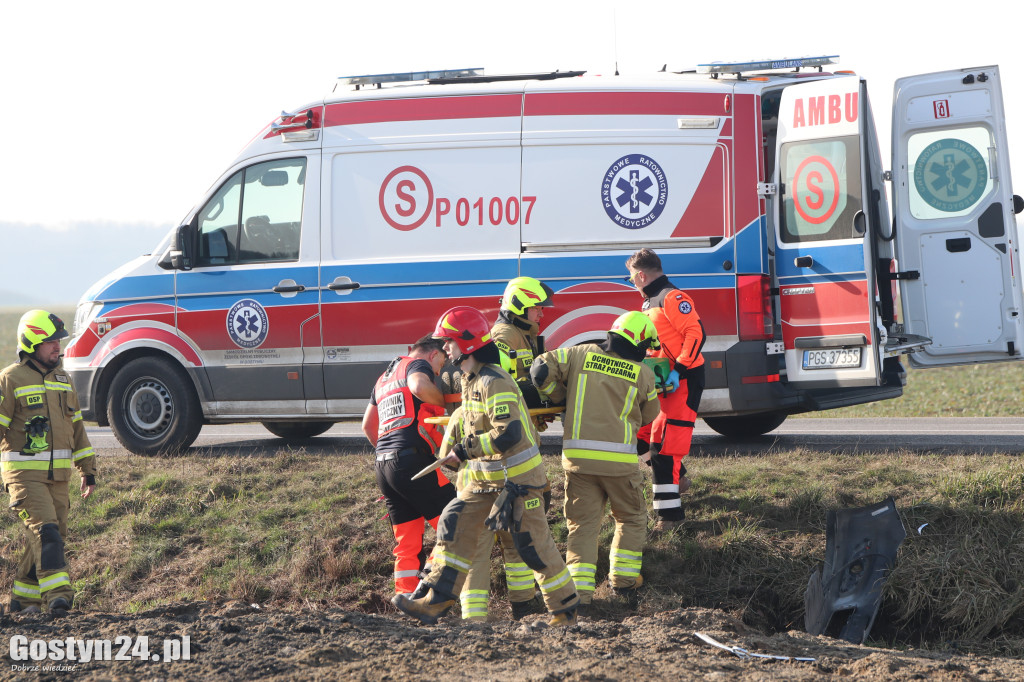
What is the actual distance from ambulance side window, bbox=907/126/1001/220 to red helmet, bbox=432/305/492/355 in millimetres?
4365

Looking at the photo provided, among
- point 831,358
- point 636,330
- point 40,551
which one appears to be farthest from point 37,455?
point 831,358

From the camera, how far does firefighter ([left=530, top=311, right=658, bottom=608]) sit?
18.2 feet

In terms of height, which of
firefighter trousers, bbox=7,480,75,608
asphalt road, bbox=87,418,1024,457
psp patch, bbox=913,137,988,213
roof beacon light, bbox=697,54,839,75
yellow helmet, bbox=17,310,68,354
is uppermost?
roof beacon light, bbox=697,54,839,75

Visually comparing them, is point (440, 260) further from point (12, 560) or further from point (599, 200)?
point (12, 560)

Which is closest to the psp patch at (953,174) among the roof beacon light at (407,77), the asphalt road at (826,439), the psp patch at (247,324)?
the asphalt road at (826,439)

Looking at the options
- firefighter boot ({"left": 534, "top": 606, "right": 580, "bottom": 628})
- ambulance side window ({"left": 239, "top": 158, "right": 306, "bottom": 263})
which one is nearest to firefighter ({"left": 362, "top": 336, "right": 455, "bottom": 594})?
firefighter boot ({"left": 534, "top": 606, "right": 580, "bottom": 628})

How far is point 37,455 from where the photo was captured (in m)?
6.04

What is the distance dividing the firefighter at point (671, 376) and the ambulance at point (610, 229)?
1.14 metres

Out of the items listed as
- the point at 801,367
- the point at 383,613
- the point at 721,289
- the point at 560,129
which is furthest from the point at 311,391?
the point at 801,367

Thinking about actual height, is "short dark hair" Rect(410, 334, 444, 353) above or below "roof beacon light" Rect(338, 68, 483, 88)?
below

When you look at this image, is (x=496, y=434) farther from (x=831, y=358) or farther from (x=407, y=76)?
(x=407, y=76)

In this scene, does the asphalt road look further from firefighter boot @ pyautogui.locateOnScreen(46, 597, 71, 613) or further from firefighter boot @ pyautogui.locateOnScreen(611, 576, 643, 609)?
firefighter boot @ pyautogui.locateOnScreen(46, 597, 71, 613)

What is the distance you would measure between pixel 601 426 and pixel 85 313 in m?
5.54

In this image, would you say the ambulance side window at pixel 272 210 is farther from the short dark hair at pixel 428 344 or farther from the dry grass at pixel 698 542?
the short dark hair at pixel 428 344
